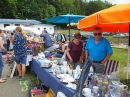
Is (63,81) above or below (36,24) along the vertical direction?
below

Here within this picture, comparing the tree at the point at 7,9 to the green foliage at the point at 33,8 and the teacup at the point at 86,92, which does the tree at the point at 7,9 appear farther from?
the teacup at the point at 86,92

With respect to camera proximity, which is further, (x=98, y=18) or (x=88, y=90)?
(x=98, y=18)

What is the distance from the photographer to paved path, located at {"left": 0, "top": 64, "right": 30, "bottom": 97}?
454 cm

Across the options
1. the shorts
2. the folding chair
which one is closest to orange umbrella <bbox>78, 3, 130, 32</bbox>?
the folding chair

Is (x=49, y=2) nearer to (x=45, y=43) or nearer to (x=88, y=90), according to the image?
(x=45, y=43)

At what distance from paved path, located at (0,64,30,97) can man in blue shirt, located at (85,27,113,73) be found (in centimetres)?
208

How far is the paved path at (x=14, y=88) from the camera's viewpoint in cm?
454

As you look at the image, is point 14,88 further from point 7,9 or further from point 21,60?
point 7,9

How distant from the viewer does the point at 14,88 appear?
4.97 m

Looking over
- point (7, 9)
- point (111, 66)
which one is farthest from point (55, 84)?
point (7, 9)

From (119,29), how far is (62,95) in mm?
3655

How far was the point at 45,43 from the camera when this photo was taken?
8672 millimetres

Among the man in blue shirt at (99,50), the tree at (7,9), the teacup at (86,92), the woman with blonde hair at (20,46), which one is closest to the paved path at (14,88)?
the woman with blonde hair at (20,46)

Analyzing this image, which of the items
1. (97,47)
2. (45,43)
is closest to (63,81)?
(97,47)
